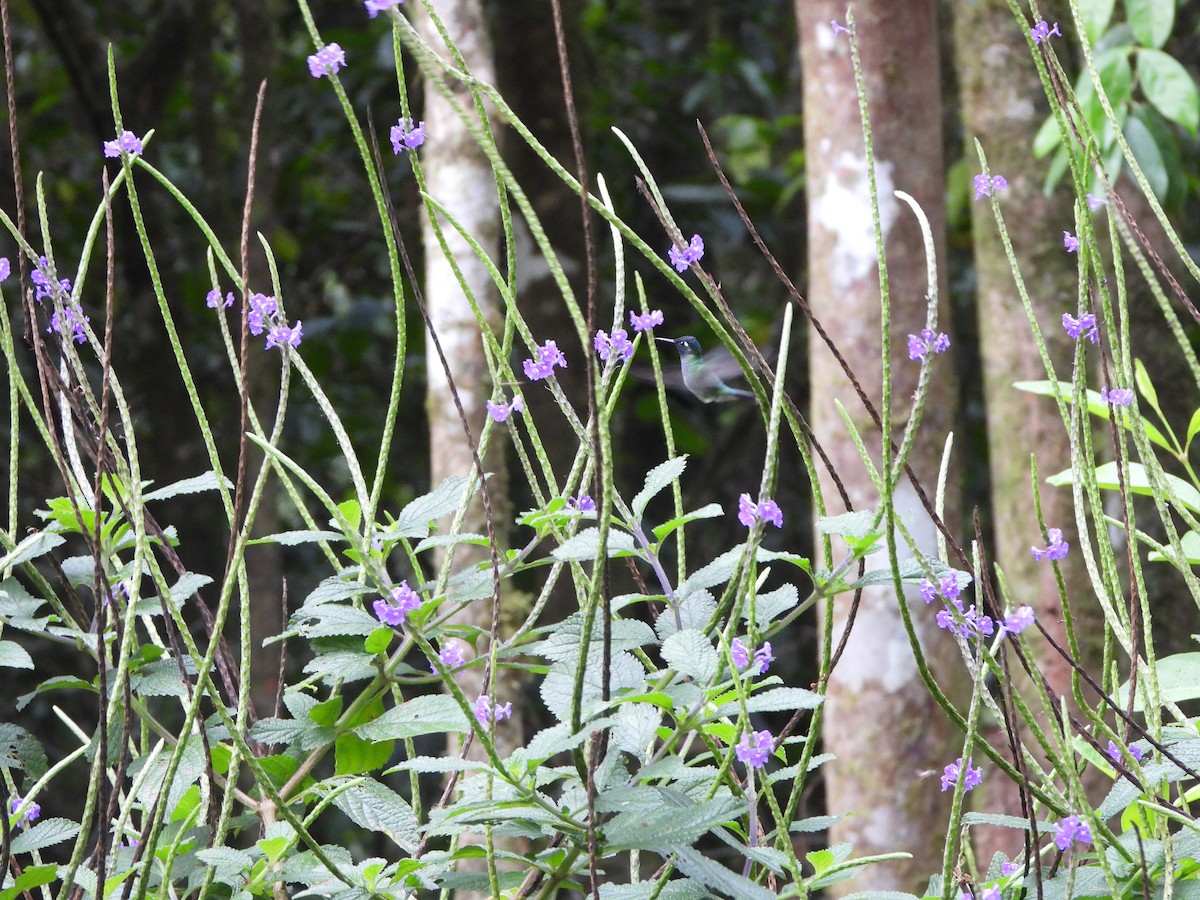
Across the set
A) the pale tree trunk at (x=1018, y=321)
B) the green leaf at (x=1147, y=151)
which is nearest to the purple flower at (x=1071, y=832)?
the pale tree trunk at (x=1018, y=321)

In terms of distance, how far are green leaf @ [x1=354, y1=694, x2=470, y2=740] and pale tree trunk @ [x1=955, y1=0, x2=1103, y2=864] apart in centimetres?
167

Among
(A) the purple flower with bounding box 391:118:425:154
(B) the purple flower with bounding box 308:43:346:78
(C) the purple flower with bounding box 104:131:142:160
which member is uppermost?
(B) the purple flower with bounding box 308:43:346:78

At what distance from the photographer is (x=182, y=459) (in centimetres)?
372

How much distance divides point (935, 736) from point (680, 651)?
1.68 metres

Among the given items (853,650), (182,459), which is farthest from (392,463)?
(853,650)

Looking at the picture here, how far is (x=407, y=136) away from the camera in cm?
68

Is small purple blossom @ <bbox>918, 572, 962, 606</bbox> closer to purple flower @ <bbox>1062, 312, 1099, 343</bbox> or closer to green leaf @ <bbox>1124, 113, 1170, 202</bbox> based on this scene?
purple flower @ <bbox>1062, 312, 1099, 343</bbox>

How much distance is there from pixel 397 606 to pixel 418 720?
0.10 metres

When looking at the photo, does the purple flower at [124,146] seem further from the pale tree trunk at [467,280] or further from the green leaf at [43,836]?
the pale tree trunk at [467,280]

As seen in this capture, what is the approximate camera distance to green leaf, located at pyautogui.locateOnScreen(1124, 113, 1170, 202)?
6.98ft

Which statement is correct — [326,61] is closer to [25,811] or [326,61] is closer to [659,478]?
[659,478]

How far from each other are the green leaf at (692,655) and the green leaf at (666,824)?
54mm

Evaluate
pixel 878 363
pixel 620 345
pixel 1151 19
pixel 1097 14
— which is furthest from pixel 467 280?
pixel 620 345

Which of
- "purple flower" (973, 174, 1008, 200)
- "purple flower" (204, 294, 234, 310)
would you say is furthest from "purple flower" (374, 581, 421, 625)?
"purple flower" (973, 174, 1008, 200)
